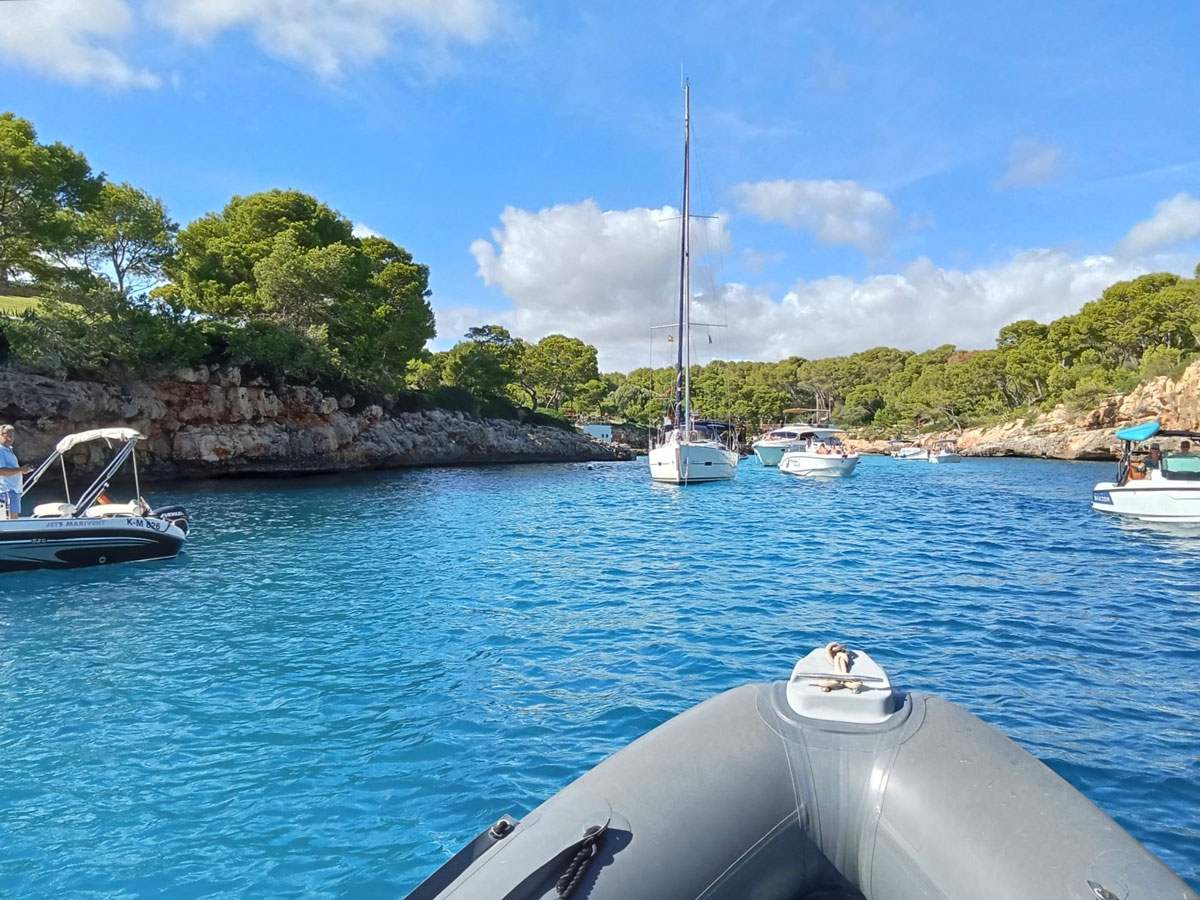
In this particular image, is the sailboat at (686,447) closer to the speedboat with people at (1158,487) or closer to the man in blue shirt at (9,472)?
the speedboat with people at (1158,487)

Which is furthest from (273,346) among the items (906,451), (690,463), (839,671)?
(906,451)

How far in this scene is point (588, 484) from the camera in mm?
31828

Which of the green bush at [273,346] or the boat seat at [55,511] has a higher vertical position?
the green bush at [273,346]

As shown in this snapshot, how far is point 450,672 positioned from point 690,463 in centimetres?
2436

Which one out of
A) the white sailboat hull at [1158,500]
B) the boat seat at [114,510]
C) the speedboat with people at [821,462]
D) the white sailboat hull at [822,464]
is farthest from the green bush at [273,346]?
the white sailboat hull at [1158,500]

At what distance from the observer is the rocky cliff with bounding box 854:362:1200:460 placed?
39.5 metres

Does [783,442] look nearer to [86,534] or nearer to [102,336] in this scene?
[102,336]

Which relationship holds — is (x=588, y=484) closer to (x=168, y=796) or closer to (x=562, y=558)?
(x=562, y=558)

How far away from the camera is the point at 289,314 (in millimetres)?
32250

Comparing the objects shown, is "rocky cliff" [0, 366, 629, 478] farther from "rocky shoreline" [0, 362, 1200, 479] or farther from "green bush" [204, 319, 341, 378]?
"green bush" [204, 319, 341, 378]

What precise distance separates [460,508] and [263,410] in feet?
45.6

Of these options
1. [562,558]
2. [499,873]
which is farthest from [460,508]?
[499,873]

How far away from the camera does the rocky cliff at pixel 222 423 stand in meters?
22.5

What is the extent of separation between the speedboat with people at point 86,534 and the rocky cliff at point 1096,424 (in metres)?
46.2
